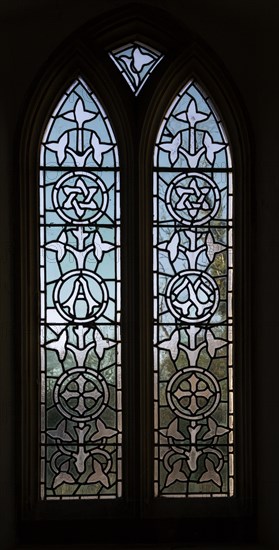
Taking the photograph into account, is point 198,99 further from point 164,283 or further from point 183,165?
point 164,283

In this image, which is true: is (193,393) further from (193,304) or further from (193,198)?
(193,198)

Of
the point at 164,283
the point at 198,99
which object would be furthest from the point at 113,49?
the point at 164,283

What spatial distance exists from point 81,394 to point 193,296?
2.00ft

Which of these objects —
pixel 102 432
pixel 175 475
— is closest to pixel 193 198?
pixel 102 432

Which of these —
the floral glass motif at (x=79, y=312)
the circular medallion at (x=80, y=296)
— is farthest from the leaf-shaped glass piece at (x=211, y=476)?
the circular medallion at (x=80, y=296)

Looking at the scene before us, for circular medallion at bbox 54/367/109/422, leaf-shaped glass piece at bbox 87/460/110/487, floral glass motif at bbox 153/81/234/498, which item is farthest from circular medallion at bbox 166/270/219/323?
leaf-shaped glass piece at bbox 87/460/110/487

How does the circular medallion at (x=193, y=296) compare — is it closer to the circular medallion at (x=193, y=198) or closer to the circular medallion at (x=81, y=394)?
the circular medallion at (x=193, y=198)

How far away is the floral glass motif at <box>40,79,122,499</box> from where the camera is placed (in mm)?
3285

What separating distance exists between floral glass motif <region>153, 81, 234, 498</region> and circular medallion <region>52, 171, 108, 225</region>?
232 mm

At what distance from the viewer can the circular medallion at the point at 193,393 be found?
10.8 feet

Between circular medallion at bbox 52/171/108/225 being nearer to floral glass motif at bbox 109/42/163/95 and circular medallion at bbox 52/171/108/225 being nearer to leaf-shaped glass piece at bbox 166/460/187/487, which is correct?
floral glass motif at bbox 109/42/163/95

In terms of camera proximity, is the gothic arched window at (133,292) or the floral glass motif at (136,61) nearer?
the gothic arched window at (133,292)

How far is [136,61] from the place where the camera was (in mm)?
3395
